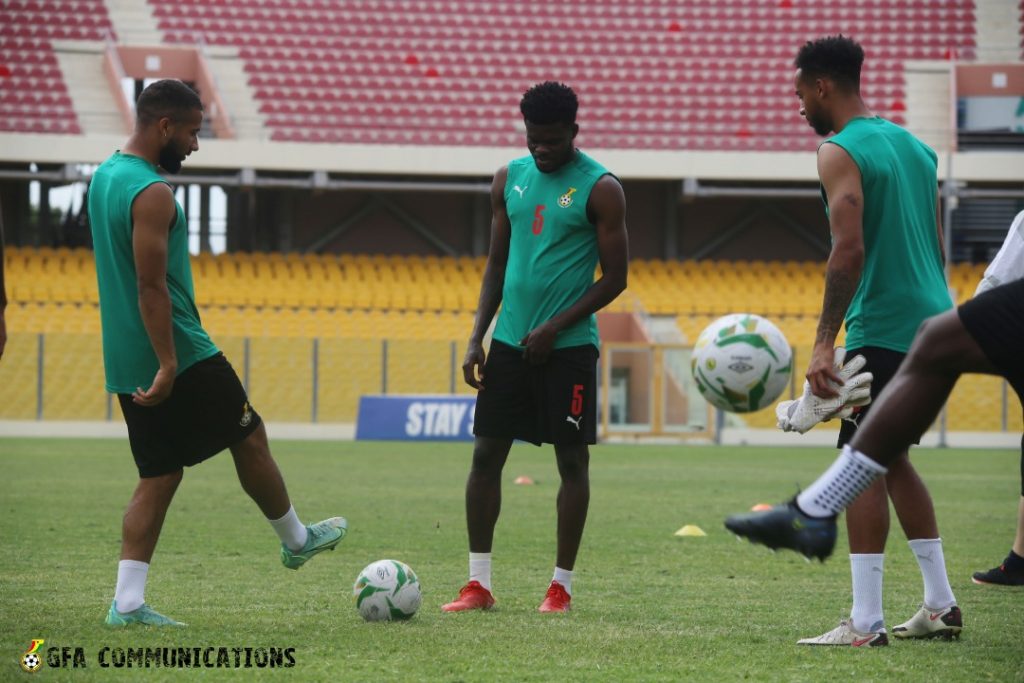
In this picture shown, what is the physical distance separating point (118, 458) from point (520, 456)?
5566 millimetres

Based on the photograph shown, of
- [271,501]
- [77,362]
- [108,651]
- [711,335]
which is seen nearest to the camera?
[108,651]

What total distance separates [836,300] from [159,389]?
8.35 ft

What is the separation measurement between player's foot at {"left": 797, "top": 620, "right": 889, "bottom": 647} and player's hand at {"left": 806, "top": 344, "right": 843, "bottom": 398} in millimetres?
887

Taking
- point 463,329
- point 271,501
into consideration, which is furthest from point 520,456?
point 271,501

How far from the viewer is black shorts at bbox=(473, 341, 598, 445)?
6.12 metres

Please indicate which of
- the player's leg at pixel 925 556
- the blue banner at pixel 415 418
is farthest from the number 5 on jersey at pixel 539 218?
the blue banner at pixel 415 418

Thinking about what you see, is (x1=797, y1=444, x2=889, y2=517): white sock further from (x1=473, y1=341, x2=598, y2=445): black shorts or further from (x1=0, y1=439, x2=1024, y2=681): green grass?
(x1=473, y1=341, x2=598, y2=445): black shorts

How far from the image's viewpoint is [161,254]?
17.6ft

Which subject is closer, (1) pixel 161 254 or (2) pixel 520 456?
(1) pixel 161 254

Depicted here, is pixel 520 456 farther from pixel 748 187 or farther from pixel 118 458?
pixel 748 187

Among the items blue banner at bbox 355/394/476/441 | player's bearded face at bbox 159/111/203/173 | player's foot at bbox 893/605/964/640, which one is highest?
player's bearded face at bbox 159/111/203/173

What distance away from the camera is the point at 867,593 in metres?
5.15

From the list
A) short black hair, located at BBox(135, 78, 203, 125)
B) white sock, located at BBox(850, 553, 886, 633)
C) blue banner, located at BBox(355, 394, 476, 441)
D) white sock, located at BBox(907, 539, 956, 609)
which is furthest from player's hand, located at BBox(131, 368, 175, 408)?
blue banner, located at BBox(355, 394, 476, 441)

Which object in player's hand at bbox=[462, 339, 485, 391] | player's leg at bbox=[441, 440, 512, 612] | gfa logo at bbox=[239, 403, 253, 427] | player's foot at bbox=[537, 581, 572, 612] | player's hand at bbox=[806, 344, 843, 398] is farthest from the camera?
player's hand at bbox=[462, 339, 485, 391]
